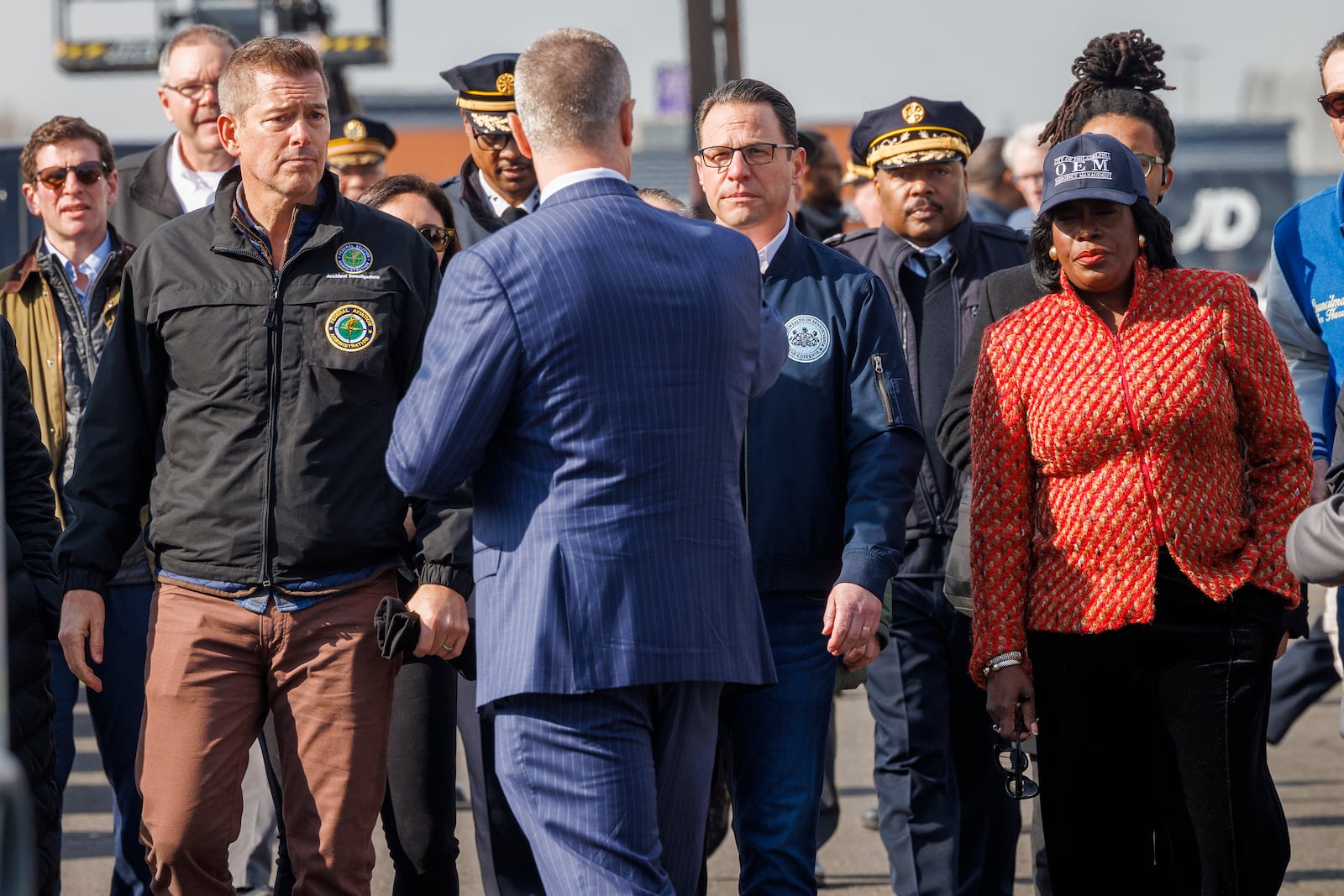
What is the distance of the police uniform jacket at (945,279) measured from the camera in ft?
17.1

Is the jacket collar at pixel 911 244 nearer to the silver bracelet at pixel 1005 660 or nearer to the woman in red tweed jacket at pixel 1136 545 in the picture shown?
the woman in red tweed jacket at pixel 1136 545

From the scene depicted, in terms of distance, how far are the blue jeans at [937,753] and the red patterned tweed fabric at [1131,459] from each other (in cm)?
98

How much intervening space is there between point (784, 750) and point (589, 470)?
122cm

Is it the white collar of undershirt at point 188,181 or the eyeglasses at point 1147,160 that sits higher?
the white collar of undershirt at point 188,181

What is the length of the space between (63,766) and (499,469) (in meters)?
2.53

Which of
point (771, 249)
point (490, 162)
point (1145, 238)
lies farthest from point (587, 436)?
point (490, 162)

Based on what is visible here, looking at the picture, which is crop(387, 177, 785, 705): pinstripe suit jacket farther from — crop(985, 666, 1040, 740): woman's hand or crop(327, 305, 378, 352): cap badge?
crop(985, 666, 1040, 740): woman's hand

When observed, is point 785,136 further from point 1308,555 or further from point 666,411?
point 1308,555

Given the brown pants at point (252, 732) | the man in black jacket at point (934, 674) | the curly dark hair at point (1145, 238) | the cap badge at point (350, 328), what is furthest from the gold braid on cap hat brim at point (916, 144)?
the brown pants at point (252, 732)

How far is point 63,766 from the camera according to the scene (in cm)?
520

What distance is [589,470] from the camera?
10.6 ft

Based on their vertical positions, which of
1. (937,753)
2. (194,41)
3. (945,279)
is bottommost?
(937,753)

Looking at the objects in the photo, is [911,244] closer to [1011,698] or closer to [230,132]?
[1011,698]

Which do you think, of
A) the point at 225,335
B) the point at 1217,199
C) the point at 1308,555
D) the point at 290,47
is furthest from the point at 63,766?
the point at 1217,199
